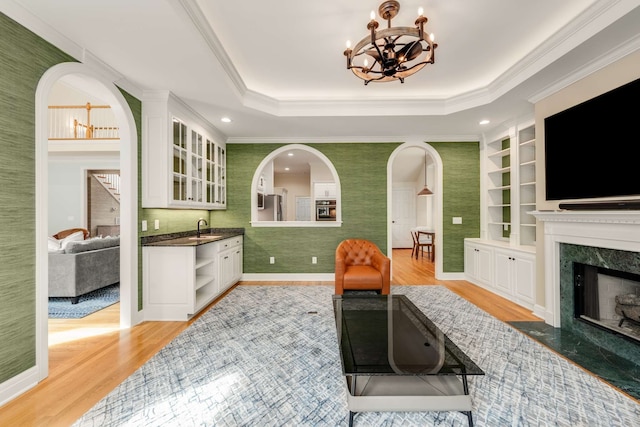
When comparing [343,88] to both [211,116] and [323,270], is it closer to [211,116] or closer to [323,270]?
[211,116]

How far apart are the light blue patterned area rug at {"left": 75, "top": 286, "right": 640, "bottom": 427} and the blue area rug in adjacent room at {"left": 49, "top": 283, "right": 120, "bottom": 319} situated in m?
1.57

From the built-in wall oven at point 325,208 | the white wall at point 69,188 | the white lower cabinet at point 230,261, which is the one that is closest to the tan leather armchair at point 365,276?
the white lower cabinet at point 230,261

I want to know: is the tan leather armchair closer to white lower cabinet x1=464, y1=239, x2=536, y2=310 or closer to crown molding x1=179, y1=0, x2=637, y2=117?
white lower cabinet x1=464, y1=239, x2=536, y2=310

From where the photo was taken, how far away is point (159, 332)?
9.83 feet

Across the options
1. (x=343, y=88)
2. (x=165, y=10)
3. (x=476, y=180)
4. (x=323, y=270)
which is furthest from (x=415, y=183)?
(x=165, y=10)

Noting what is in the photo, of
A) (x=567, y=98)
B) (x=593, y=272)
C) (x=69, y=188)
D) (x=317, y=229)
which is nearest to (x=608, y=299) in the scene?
(x=593, y=272)

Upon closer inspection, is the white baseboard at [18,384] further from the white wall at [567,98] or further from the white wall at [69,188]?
the white wall at [69,188]

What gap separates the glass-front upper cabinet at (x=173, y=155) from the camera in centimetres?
330

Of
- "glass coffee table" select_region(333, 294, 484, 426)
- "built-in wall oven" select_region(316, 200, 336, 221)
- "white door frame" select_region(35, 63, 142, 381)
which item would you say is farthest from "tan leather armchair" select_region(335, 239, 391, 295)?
"built-in wall oven" select_region(316, 200, 336, 221)

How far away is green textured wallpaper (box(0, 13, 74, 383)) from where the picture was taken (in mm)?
1883

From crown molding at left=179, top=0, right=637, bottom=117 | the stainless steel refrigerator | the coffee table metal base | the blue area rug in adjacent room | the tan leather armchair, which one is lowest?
the blue area rug in adjacent room

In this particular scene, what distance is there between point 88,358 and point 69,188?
23.2 ft

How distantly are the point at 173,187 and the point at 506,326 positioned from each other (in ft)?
13.4

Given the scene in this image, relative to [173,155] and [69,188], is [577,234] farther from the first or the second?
[69,188]
